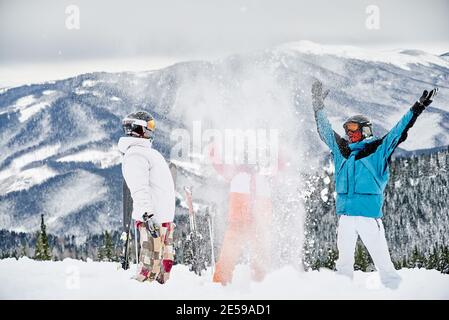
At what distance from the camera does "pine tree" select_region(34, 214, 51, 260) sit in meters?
5.20

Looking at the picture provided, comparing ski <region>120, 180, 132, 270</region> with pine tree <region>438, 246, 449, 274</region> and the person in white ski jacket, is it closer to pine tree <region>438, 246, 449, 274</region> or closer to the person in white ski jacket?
the person in white ski jacket

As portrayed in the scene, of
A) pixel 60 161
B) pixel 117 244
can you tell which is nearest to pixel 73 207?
pixel 60 161

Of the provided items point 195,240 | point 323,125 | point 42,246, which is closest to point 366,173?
point 323,125

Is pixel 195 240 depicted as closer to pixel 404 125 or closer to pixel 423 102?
pixel 404 125

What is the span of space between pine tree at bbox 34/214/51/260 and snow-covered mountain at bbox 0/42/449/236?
0.46ft

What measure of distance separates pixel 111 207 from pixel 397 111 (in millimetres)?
2431

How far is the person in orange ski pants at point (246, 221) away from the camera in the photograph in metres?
4.57

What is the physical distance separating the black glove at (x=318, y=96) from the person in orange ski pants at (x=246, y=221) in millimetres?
645

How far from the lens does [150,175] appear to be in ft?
14.3

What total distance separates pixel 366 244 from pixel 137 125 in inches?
71.5

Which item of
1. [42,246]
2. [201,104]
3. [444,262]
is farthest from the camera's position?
[42,246]

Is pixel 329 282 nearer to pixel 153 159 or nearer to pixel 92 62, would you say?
pixel 153 159

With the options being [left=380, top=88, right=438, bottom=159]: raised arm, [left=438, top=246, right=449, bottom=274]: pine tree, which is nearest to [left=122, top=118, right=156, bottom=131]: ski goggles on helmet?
[left=380, top=88, right=438, bottom=159]: raised arm

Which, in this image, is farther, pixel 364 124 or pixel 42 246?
pixel 42 246
